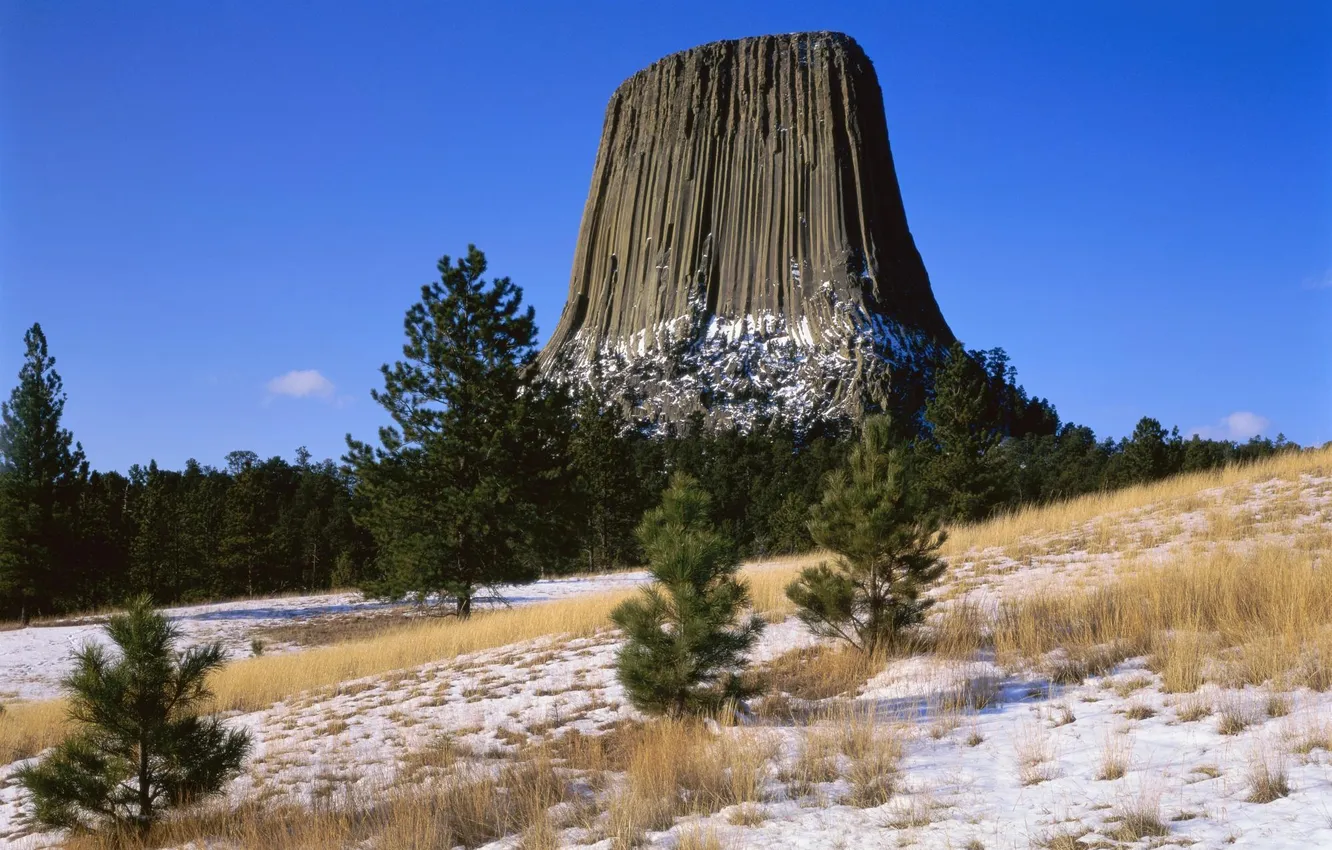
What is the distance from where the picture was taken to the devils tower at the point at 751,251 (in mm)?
105438

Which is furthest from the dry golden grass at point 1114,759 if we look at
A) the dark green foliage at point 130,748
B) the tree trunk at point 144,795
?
the tree trunk at point 144,795

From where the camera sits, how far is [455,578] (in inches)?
848

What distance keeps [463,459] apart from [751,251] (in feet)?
311

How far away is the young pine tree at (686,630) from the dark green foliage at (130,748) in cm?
309

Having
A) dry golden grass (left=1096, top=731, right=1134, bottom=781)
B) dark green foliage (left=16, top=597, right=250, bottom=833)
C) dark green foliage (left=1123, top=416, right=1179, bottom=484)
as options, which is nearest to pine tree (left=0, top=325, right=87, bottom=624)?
dark green foliage (left=16, top=597, right=250, bottom=833)

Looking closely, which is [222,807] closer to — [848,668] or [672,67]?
[848,668]

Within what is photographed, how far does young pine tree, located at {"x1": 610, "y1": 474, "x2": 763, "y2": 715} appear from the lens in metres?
Result: 7.23

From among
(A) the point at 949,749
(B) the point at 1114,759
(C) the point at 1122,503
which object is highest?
(C) the point at 1122,503

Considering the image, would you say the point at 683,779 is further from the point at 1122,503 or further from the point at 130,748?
the point at 1122,503

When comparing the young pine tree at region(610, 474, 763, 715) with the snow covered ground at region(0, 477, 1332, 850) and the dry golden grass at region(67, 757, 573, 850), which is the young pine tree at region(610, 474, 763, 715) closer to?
the snow covered ground at region(0, 477, 1332, 850)

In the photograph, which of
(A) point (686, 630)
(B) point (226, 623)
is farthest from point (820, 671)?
(B) point (226, 623)

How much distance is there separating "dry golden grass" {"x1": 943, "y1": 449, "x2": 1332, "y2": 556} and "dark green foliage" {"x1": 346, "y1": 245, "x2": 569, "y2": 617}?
10.4 meters

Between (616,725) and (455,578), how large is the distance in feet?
48.0

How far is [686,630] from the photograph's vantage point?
7266 millimetres
